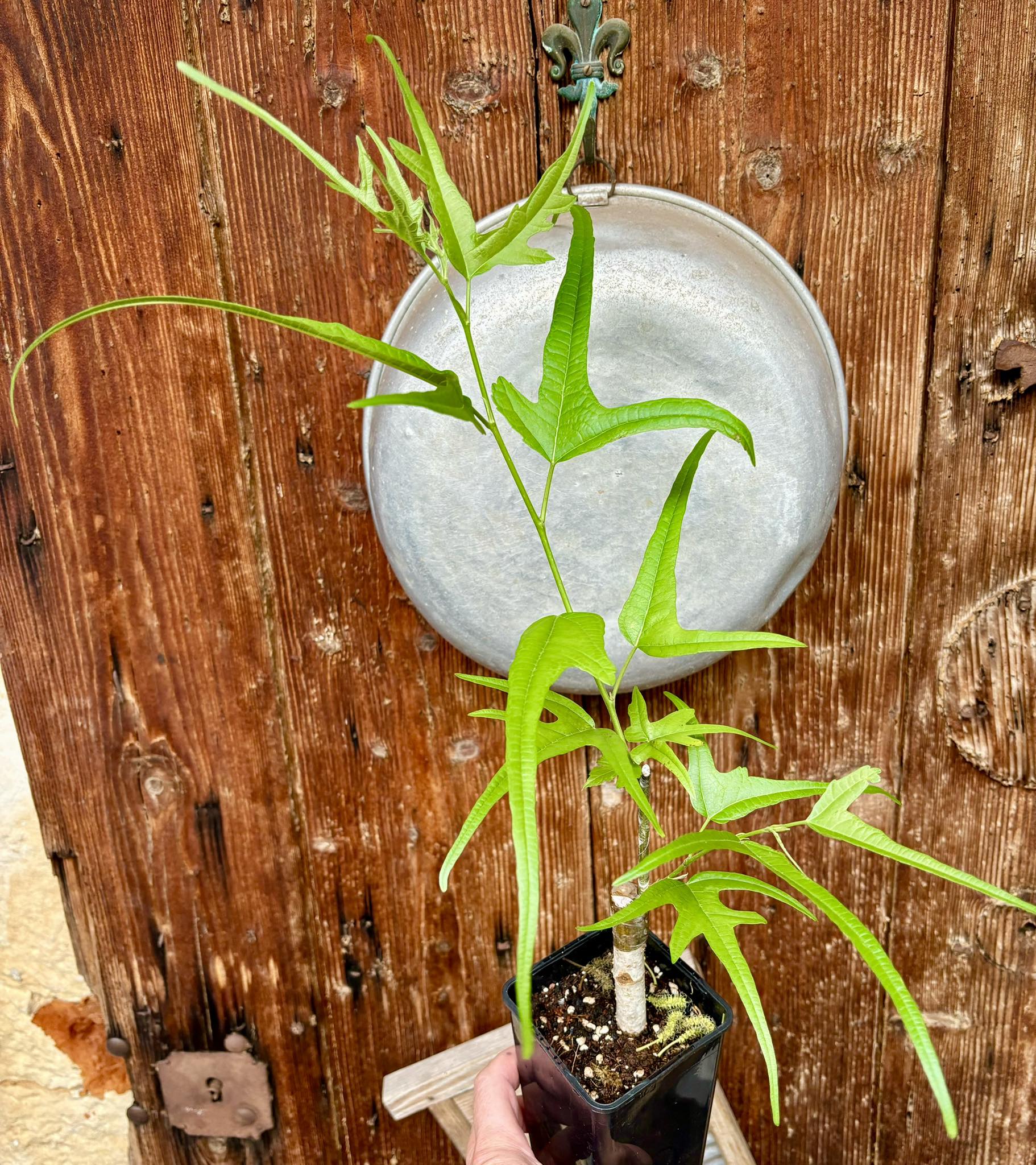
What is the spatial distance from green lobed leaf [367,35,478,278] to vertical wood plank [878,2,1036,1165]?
511 millimetres

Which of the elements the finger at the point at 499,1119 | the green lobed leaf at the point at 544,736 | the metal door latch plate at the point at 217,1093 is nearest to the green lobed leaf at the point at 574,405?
the green lobed leaf at the point at 544,736

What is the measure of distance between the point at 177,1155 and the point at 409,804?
511 mm

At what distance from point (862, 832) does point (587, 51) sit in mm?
584

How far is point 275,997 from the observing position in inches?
35.1

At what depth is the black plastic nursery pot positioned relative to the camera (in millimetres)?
496

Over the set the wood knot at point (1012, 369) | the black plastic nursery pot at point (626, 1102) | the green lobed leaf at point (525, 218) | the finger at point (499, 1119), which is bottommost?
the finger at point (499, 1119)

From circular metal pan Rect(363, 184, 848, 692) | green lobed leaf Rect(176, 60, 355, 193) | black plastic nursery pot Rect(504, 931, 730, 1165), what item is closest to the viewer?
green lobed leaf Rect(176, 60, 355, 193)

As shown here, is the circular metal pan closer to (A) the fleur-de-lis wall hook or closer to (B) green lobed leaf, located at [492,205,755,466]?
(A) the fleur-de-lis wall hook

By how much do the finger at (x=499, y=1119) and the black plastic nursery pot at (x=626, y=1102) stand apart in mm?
19

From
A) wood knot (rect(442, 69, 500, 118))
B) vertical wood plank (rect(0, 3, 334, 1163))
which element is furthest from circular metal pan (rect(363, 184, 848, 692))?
vertical wood plank (rect(0, 3, 334, 1163))

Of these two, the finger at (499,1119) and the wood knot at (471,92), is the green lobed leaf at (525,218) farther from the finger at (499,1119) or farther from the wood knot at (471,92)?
the finger at (499,1119)

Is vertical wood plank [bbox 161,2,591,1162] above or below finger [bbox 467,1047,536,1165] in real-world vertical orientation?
above

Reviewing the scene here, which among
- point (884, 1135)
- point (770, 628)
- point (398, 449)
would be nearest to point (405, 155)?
point (398, 449)

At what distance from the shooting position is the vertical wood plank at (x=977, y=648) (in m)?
0.66
